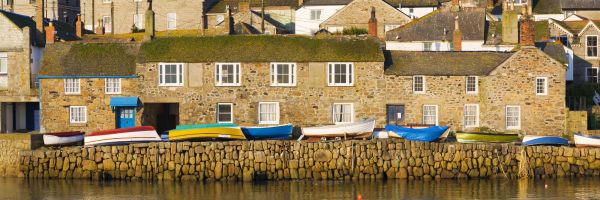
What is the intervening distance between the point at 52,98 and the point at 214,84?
7956mm

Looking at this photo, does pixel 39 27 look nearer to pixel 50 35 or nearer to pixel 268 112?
pixel 50 35

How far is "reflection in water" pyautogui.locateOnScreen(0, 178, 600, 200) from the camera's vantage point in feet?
161

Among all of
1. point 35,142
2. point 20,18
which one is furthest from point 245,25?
point 35,142

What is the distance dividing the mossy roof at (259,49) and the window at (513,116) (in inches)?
251

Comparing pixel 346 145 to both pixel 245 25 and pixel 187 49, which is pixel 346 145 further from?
pixel 245 25

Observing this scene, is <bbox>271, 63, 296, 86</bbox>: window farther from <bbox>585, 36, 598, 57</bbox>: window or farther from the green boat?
<bbox>585, 36, 598, 57</bbox>: window

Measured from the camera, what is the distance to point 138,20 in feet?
332

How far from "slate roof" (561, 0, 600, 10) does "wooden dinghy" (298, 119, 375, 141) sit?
135 feet

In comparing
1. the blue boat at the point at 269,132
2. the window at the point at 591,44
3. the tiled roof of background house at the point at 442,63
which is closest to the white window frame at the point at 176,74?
the blue boat at the point at 269,132

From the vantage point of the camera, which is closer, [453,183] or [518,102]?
[453,183]

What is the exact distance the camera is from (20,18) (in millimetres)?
71375

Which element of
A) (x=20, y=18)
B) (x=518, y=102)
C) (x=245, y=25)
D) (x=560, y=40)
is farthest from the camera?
(x=245, y=25)

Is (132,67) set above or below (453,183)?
above

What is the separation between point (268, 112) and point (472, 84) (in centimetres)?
959
